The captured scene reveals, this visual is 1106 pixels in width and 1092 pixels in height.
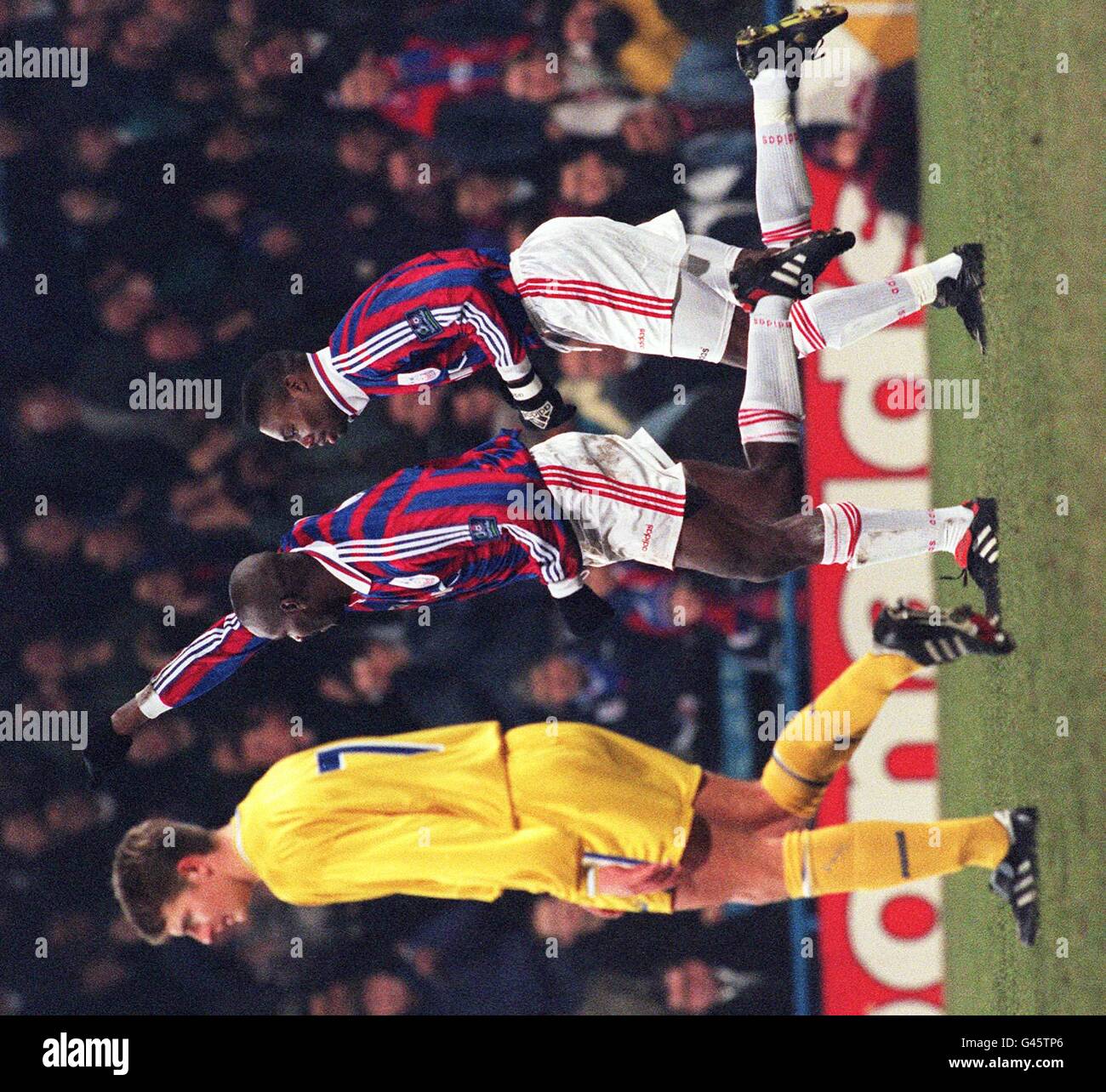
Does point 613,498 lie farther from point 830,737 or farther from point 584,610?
point 830,737

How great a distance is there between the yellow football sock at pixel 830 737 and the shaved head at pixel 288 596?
163 cm

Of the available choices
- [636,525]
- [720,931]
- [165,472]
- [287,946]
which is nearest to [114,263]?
[165,472]

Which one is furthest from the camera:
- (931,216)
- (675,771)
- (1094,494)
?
(931,216)

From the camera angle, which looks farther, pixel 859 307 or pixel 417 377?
pixel 417 377

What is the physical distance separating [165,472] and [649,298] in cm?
185

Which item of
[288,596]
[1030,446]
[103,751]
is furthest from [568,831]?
[1030,446]

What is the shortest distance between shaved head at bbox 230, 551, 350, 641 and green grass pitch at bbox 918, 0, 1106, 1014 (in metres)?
2.12

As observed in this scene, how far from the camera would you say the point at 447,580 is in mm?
4773

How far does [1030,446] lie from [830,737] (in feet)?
4.06

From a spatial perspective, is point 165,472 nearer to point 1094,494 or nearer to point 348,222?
point 348,222

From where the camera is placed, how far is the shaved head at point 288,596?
476cm

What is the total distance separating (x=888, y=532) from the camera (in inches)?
188

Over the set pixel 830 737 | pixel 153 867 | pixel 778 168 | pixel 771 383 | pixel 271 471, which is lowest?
pixel 153 867

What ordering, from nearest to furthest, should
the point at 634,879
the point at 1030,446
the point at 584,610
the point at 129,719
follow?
1. the point at 1030,446
2. the point at 634,879
3. the point at 584,610
4. the point at 129,719
